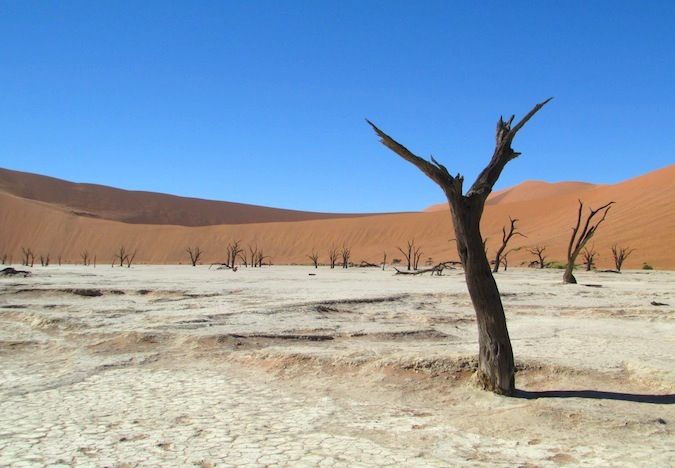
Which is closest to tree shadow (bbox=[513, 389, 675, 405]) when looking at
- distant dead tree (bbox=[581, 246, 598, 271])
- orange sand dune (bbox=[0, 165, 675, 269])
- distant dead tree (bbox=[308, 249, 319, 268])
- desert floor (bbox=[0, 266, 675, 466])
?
desert floor (bbox=[0, 266, 675, 466])

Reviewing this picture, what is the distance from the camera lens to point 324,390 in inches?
241

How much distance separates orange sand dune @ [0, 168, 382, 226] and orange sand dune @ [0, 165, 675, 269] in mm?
20758

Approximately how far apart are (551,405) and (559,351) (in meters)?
2.75

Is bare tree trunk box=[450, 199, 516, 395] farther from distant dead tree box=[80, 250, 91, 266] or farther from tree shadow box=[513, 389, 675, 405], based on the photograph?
distant dead tree box=[80, 250, 91, 266]

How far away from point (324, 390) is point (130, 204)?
105438mm

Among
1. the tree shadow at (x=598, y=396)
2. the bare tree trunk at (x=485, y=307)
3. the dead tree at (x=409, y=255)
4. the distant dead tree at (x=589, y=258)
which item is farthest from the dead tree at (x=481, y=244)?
the distant dead tree at (x=589, y=258)

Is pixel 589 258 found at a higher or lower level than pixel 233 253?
higher

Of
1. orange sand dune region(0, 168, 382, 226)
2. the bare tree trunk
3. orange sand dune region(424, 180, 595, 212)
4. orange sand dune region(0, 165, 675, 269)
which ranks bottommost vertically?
the bare tree trunk

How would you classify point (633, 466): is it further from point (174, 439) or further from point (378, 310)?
point (378, 310)

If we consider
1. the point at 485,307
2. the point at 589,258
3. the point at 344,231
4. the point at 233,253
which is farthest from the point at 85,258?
the point at 485,307

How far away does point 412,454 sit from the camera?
4.16m

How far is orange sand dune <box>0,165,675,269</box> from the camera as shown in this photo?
1972 inches

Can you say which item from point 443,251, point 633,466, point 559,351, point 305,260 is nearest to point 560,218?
point 443,251

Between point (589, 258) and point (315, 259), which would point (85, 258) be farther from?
point (589, 258)
